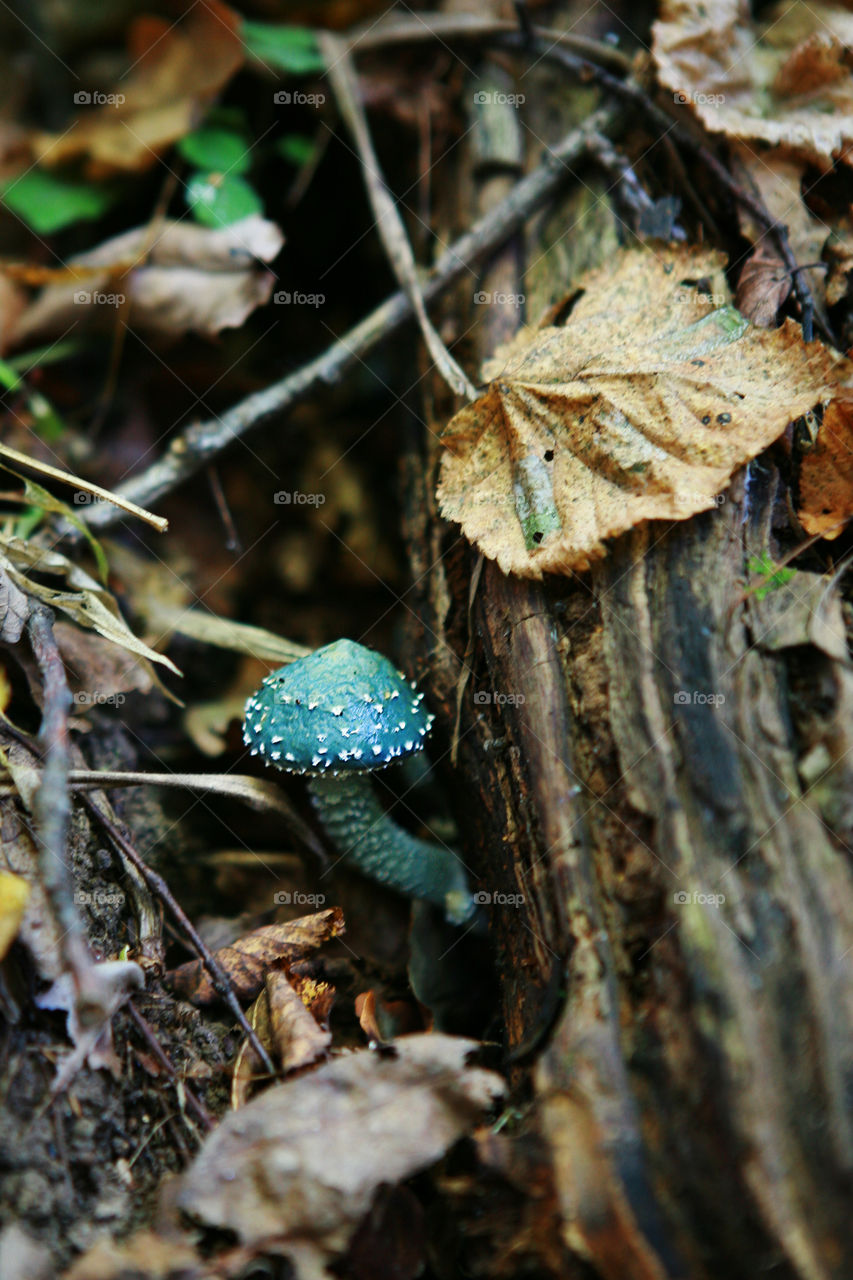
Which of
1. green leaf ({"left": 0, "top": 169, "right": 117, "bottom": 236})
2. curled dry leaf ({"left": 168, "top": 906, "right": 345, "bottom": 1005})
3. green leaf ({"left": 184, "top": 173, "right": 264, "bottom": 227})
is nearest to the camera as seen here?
curled dry leaf ({"left": 168, "top": 906, "right": 345, "bottom": 1005})

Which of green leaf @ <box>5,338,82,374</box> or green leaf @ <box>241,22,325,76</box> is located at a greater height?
green leaf @ <box>241,22,325,76</box>

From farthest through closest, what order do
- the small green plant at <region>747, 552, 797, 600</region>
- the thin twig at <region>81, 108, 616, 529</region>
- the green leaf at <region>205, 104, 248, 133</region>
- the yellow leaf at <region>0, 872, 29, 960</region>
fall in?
the green leaf at <region>205, 104, 248, 133</region> < the thin twig at <region>81, 108, 616, 529</region> < the small green plant at <region>747, 552, 797, 600</region> < the yellow leaf at <region>0, 872, 29, 960</region>

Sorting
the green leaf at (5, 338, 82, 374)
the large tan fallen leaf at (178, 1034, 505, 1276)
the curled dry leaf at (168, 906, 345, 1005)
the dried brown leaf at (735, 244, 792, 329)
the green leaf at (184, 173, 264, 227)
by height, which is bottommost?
the large tan fallen leaf at (178, 1034, 505, 1276)

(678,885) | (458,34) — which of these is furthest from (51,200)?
(678,885)

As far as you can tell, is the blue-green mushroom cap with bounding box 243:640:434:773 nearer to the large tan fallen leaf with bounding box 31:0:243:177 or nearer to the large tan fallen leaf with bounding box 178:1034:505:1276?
the large tan fallen leaf with bounding box 178:1034:505:1276

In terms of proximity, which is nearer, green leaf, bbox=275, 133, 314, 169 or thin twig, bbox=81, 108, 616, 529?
thin twig, bbox=81, 108, 616, 529

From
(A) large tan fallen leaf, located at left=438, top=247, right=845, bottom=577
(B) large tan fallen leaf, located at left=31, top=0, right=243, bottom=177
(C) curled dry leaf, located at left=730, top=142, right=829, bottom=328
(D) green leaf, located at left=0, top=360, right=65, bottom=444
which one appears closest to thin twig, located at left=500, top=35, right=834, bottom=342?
(C) curled dry leaf, located at left=730, top=142, right=829, bottom=328
